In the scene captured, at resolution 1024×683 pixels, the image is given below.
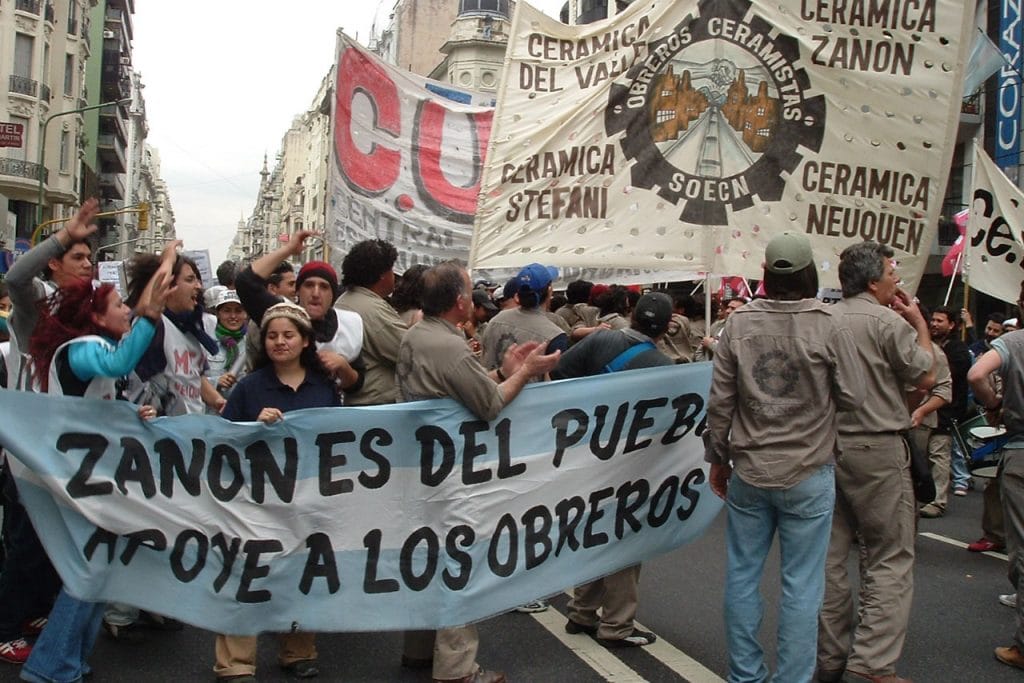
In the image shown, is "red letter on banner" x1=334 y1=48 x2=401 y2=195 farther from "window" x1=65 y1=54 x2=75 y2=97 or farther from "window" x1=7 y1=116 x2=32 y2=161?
"window" x1=65 y1=54 x2=75 y2=97

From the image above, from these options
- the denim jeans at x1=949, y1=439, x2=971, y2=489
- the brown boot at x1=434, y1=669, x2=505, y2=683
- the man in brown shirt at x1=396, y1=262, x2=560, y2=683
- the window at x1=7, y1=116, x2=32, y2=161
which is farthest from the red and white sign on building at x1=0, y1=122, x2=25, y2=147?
the brown boot at x1=434, y1=669, x2=505, y2=683

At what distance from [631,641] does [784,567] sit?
118 centimetres

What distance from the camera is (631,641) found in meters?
5.25

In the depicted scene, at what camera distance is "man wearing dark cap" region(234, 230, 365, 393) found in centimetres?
506

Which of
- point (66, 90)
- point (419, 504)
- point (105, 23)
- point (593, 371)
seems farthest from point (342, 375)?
point (105, 23)

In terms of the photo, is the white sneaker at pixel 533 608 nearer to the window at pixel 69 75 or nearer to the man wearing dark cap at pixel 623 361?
the man wearing dark cap at pixel 623 361

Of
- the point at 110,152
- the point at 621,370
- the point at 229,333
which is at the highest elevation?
the point at 110,152

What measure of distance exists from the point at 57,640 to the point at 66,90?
2039 inches

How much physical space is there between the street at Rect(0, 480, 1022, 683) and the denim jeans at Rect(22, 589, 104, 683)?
38 centimetres

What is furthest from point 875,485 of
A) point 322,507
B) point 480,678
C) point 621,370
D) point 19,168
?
point 19,168

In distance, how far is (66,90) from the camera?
50.6m

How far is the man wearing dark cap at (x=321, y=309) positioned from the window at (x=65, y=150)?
161 feet

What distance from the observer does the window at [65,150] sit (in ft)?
164

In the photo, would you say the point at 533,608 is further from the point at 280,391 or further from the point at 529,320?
the point at 280,391
